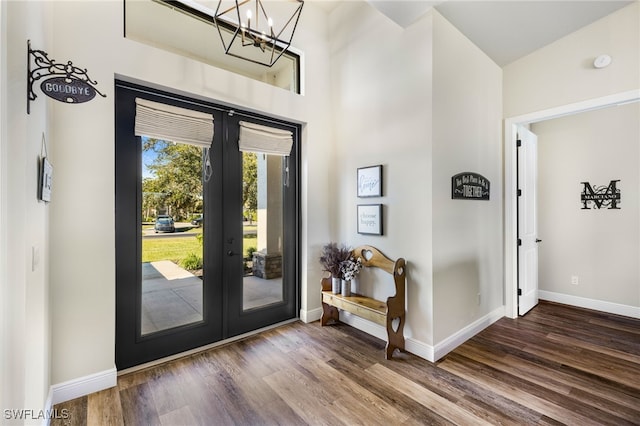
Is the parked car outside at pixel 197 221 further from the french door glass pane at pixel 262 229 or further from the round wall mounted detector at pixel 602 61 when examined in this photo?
the round wall mounted detector at pixel 602 61

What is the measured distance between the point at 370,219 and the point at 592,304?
347 centimetres

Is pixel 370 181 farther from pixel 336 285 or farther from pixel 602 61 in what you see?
pixel 602 61

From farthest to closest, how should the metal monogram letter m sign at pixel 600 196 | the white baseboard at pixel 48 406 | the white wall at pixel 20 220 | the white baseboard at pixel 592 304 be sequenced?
the metal monogram letter m sign at pixel 600 196 → the white baseboard at pixel 592 304 → the white baseboard at pixel 48 406 → the white wall at pixel 20 220

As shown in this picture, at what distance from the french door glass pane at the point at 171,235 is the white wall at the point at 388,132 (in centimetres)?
158

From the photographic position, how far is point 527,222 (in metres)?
3.88

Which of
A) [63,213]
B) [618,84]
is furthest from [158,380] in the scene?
[618,84]

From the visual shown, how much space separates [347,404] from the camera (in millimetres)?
2086

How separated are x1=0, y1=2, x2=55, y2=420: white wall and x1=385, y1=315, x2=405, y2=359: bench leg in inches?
95.3

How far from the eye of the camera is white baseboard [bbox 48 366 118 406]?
6.79 feet

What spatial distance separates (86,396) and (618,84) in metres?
5.38

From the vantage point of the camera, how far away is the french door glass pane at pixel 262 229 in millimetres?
3195

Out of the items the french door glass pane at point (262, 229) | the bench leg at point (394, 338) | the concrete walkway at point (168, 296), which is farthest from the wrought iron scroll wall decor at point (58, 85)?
the bench leg at point (394, 338)

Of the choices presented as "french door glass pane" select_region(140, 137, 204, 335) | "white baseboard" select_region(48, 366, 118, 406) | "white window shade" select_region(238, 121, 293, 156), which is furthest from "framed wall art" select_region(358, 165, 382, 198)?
"white baseboard" select_region(48, 366, 118, 406)

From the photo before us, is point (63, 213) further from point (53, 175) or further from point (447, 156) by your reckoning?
point (447, 156)
